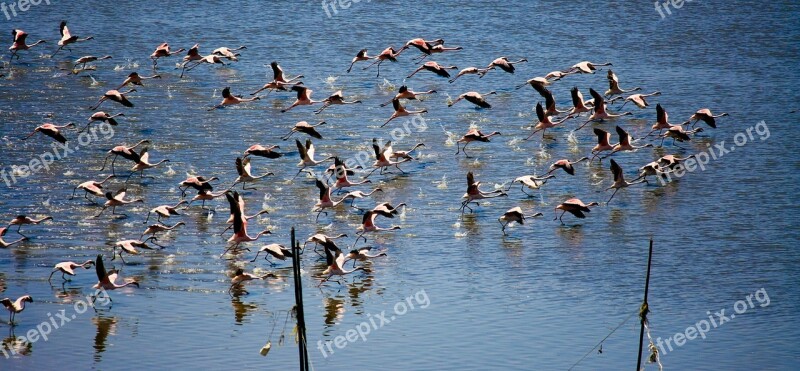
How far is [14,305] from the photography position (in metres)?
17.1

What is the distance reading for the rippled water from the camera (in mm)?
16828

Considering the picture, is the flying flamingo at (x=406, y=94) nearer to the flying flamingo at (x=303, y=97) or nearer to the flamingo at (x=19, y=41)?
the flying flamingo at (x=303, y=97)

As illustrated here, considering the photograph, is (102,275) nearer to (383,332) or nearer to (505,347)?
(383,332)

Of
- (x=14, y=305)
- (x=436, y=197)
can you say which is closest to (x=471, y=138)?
(x=436, y=197)

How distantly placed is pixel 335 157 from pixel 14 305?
24.5 ft

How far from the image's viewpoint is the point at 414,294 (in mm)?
18219

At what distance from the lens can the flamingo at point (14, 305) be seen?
17.1 m

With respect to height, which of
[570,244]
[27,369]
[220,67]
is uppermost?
[220,67]

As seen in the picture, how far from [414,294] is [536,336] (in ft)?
6.83

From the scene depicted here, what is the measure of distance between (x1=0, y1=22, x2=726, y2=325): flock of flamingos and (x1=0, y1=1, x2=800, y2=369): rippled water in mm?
247

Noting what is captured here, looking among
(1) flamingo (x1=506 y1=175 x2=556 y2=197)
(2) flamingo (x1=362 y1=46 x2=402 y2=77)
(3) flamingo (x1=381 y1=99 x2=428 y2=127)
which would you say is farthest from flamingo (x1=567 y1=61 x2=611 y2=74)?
(1) flamingo (x1=506 y1=175 x2=556 y2=197)

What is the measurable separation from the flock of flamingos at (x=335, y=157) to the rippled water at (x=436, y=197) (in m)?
0.25

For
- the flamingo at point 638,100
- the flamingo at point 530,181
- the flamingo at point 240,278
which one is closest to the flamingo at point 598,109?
the flamingo at point 638,100

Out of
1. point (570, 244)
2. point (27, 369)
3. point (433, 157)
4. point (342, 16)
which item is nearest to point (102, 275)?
point (27, 369)
